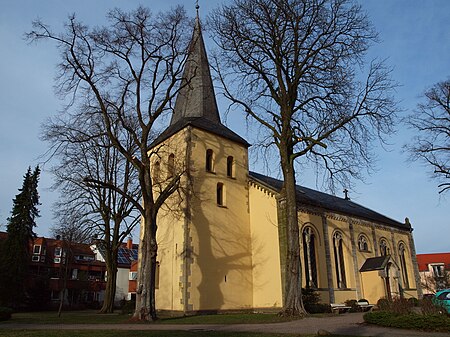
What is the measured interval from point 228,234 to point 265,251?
263 cm

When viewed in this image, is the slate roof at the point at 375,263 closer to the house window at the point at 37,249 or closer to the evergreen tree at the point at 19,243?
the evergreen tree at the point at 19,243

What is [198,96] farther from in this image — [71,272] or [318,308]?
[71,272]

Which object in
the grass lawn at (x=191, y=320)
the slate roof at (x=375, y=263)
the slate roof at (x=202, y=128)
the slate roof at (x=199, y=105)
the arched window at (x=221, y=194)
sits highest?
the slate roof at (x=199, y=105)

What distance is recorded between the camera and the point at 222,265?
2261 cm

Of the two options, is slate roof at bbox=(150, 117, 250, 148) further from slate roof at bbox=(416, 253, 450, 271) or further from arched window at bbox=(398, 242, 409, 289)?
slate roof at bbox=(416, 253, 450, 271)

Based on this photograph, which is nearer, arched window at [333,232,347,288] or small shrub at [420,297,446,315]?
small shrub at [420,297,446,315]

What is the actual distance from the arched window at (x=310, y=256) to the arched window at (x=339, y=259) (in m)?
2.55

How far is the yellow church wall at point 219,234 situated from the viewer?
21453 millimetres

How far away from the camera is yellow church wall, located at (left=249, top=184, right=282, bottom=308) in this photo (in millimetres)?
22203

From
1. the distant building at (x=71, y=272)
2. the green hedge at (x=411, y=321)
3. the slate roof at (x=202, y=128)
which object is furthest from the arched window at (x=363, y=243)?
the distant building at (x=71, y=272)

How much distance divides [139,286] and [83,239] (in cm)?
1292

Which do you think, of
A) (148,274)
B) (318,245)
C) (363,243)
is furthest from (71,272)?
(363,243)

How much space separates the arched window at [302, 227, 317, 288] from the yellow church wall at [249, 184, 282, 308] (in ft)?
7.45

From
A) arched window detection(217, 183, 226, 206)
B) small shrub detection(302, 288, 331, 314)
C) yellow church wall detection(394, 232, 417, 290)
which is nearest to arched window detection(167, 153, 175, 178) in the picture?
arched window detection(217, 183, 226, 206)
